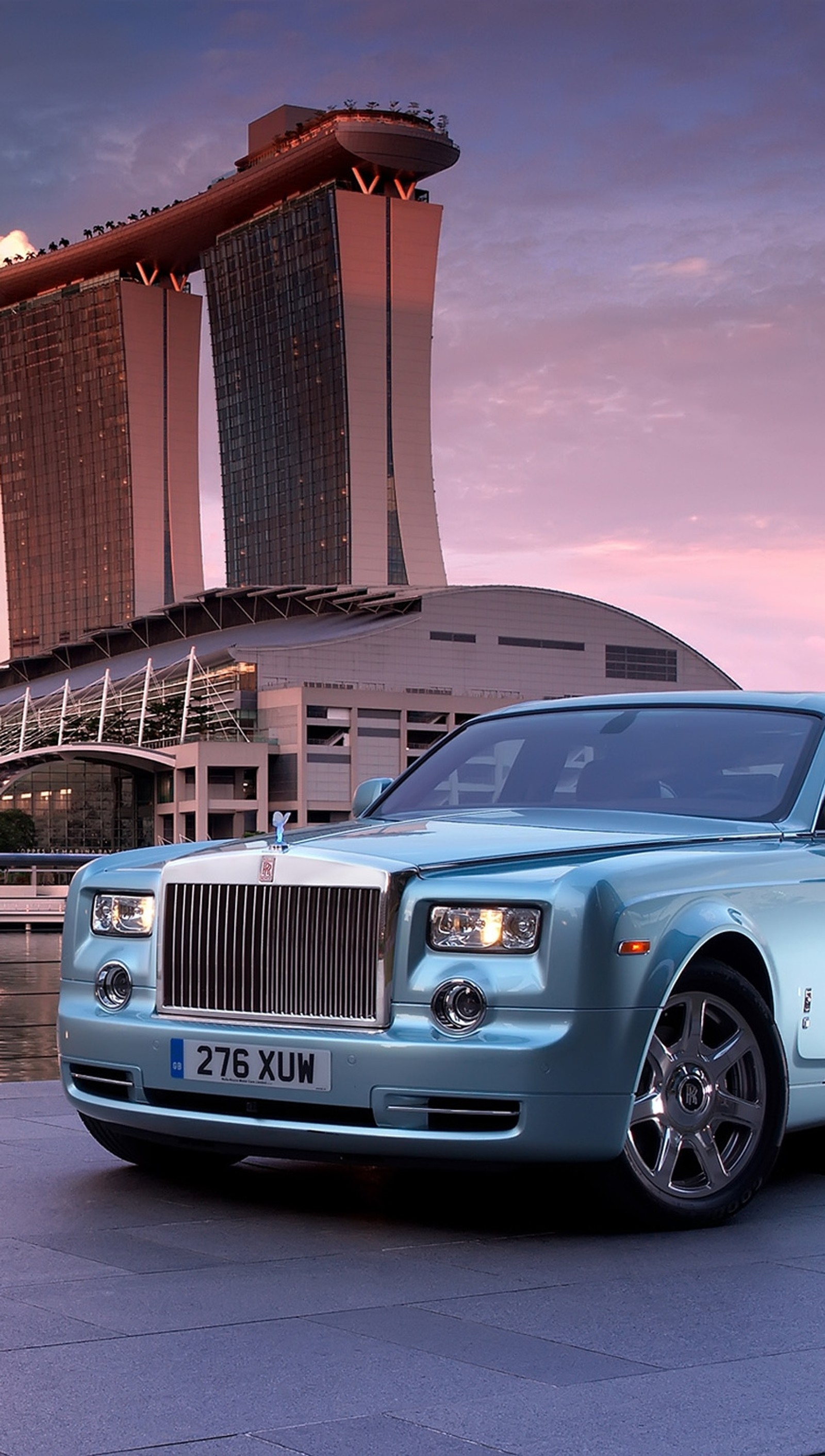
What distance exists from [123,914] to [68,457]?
17276 cm

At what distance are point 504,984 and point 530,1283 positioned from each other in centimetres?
81

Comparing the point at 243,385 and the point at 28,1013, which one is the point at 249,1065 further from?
the point at 243,385

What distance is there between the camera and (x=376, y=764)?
363 feet

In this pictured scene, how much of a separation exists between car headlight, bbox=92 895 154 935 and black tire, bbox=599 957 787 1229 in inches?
64.7

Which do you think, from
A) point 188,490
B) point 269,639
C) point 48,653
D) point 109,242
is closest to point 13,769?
point 269,639

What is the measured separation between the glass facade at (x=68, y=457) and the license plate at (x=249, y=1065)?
164 metres

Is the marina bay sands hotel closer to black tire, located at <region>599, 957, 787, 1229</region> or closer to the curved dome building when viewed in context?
the curved dome building

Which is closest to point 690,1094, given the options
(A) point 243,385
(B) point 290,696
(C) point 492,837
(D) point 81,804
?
(C) point 492,837

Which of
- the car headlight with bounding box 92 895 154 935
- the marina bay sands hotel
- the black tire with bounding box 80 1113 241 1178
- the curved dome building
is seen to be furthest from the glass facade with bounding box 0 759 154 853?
the car headlight with bounding box 92 895 154 935

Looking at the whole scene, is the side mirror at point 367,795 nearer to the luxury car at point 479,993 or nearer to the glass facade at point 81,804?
the luxury car at point 479,993

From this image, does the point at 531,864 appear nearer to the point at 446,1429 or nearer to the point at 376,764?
the point at 446,1429

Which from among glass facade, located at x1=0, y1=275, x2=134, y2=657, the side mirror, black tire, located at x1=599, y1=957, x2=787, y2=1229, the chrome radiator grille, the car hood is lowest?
black tire, located at x1=599, y1=957, x2=787, y2=1229

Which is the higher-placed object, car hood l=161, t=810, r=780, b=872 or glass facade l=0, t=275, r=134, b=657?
glass facade l=0, t=275, r=134, b=657

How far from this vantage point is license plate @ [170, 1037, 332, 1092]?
5.00m
